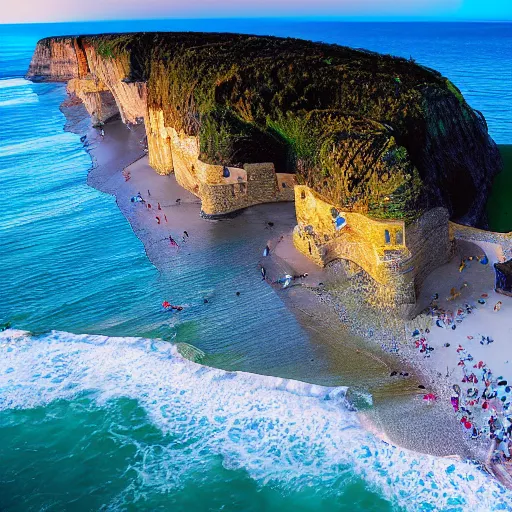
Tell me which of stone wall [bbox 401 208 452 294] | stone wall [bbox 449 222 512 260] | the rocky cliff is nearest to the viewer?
stone wall [bbox 401 208 452 294]

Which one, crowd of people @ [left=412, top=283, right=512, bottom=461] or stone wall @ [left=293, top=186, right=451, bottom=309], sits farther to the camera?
A: stone wall @ [left=293, top=186, right=451, bottom=309]

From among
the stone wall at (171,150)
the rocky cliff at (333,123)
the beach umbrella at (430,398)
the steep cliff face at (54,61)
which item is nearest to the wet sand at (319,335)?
the beach umbrella at (430,398)

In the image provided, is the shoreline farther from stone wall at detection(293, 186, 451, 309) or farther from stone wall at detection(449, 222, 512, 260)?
stone wall at detection(449, 222, 512, 260)

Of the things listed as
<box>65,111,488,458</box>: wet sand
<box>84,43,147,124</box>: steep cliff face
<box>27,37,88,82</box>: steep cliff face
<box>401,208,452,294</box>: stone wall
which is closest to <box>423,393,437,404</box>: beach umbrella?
<box>65,111,488,458</box>: wet sand

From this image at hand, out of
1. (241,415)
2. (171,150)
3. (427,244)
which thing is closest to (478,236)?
(427,244)

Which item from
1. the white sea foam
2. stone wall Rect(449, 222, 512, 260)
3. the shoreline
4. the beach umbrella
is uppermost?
stone wall Rect(449, 222, 512, 260)
